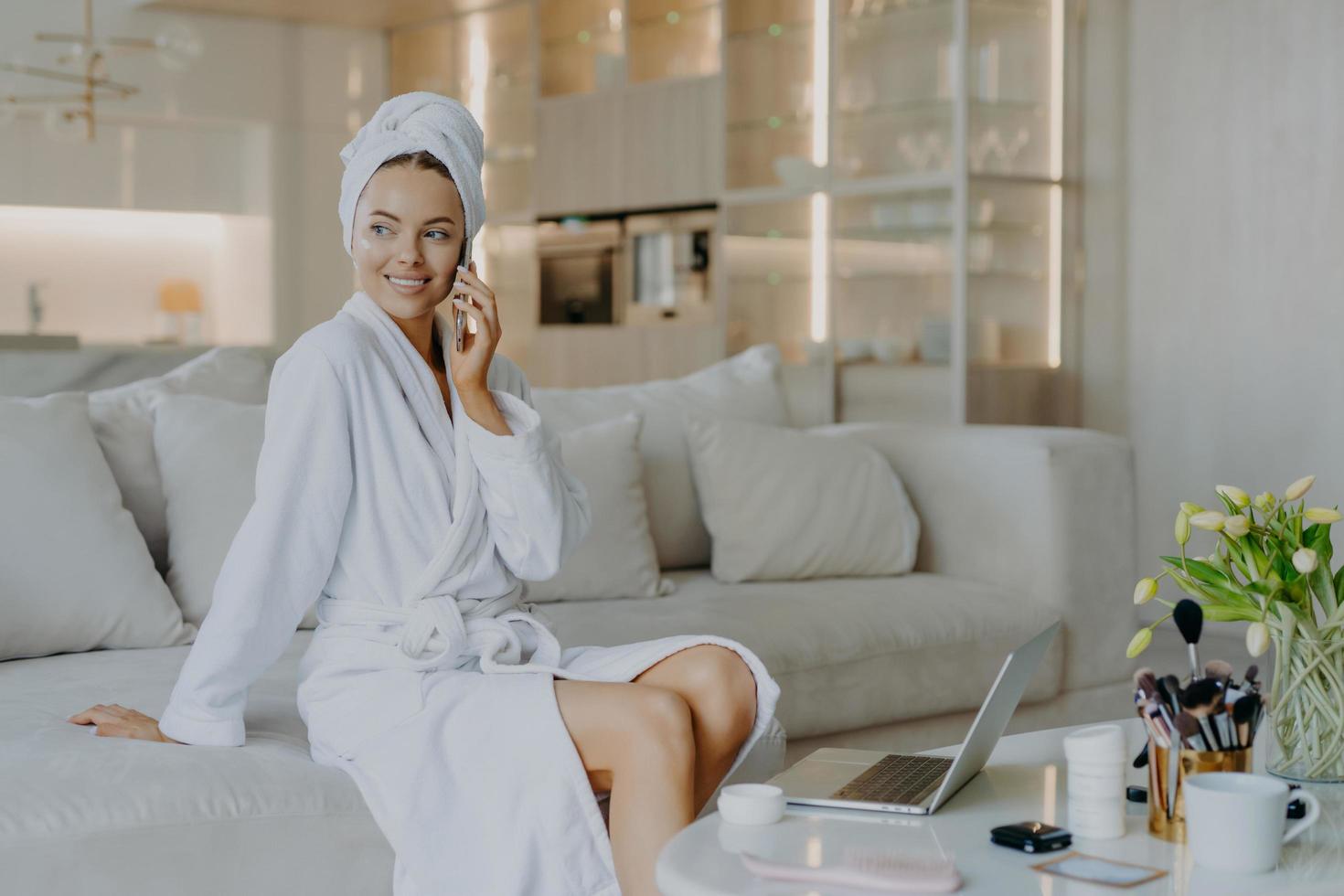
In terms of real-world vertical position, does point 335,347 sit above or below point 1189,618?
above

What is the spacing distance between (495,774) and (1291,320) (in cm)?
393

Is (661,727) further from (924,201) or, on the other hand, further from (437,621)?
(924,201)

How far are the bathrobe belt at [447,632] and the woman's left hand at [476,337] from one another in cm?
26

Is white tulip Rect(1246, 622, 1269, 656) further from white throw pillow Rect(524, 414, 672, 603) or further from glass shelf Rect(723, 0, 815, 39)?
glass shelf Rect(723, 0, 815, 39)

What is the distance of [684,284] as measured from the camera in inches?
248

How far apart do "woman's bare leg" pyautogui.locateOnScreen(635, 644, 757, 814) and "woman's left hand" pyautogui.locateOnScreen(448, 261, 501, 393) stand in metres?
0.43

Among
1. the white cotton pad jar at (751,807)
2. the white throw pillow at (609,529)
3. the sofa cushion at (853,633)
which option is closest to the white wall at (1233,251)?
the sofa cushion at (853,633)

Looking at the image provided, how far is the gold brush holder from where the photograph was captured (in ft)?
4.70

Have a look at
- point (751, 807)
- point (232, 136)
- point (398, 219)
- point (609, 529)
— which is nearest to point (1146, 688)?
point (751, 807)

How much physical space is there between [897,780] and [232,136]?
6.83m

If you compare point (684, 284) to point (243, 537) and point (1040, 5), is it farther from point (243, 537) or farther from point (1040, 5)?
point (243, 537)

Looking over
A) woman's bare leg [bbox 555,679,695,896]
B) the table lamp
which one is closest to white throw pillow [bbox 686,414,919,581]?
woman's bare leg [bbox 555,679,695,896]

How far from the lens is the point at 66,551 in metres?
2.28

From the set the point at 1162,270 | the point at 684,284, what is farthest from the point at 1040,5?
the point at 684,284
